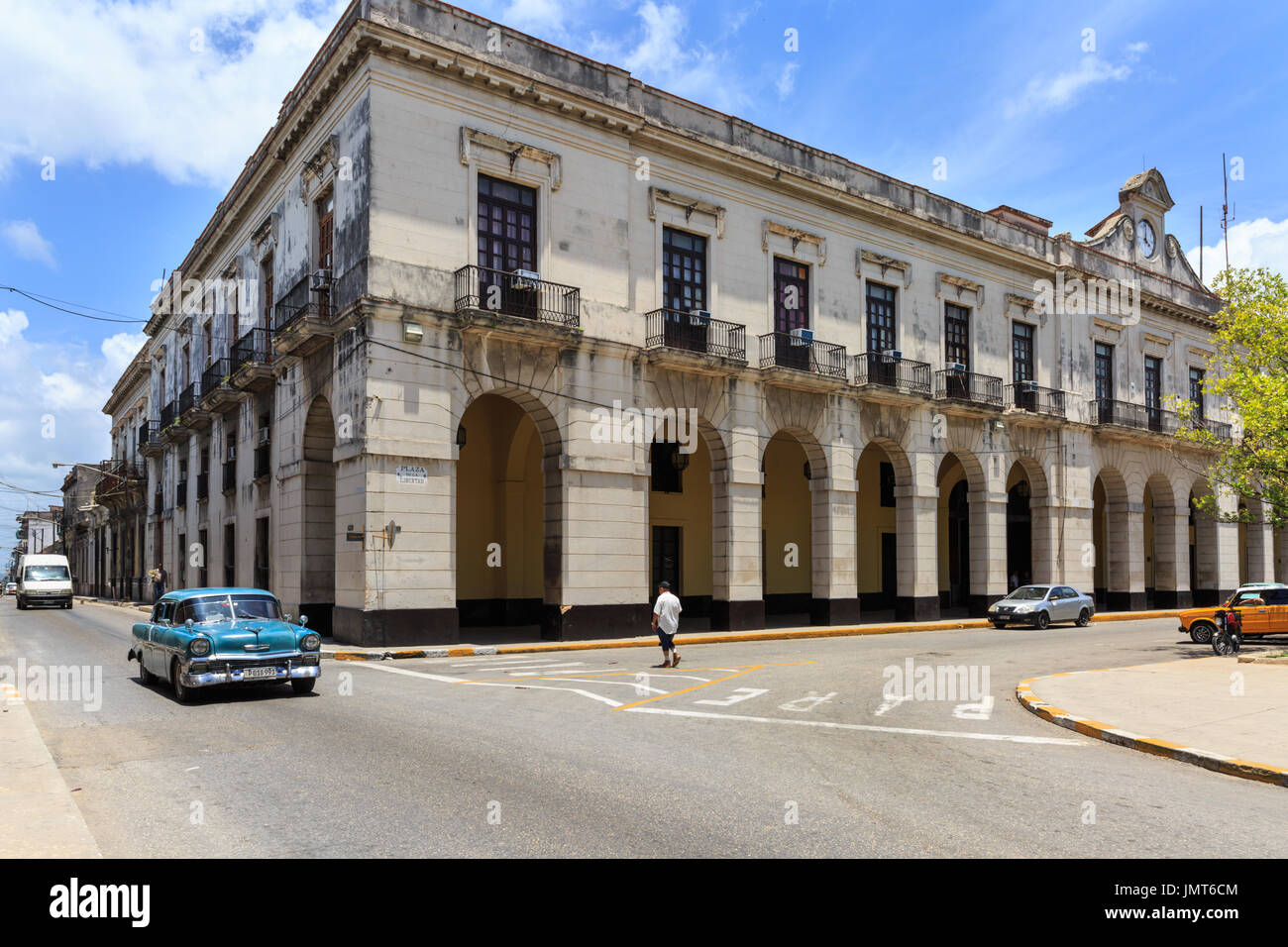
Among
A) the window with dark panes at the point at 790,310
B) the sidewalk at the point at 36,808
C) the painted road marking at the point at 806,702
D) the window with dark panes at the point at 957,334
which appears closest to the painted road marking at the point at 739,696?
the painted road marking at the point at 806,702

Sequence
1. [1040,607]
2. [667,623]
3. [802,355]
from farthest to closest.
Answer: [1040,607], [802,355], [667,623]

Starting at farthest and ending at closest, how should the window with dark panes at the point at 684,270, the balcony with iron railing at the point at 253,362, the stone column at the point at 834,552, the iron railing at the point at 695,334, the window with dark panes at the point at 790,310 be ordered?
1. the stone column at the point at 834,552
2. the window with dark panes at the point at 790,310
3. the balcony with iron railing at the point at 253,362
4. the window with dark panes at the point at 684,270
5. the iron railing at the point at 695,334

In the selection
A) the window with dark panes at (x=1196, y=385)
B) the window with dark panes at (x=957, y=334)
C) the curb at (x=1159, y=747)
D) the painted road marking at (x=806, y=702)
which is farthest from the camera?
the window with dark panes at (x=1196, y=385)

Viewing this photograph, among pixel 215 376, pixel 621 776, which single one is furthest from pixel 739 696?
pixel 215 376

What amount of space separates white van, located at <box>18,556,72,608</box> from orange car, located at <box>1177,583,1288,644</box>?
43428mm

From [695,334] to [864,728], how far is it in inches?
621

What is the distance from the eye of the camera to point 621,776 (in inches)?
304

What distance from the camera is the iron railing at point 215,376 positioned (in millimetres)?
30328

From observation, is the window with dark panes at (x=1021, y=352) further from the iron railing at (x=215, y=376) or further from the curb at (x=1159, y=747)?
the iron railing at (x=215, y=376)

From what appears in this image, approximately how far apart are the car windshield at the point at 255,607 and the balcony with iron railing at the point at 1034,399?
27.0 m

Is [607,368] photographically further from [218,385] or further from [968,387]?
[218,385]

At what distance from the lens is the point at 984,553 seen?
1283 inches
